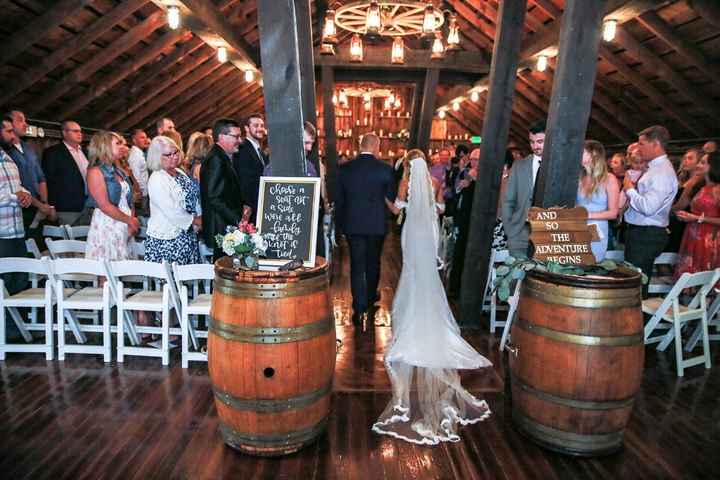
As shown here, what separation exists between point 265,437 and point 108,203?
2299 millimetres

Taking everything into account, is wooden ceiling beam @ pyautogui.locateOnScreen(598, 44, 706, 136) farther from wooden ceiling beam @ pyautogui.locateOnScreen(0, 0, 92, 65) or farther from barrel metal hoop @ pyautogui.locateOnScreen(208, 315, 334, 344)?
barrel metal hoop @ pyautogui.locateOnScreen(208, 315, 334, 344)

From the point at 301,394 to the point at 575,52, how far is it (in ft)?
8.10

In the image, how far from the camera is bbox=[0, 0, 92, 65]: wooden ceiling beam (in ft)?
18.4

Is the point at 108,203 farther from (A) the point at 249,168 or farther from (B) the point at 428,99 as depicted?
(B) the point at 428,99

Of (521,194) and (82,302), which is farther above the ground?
(521,194)

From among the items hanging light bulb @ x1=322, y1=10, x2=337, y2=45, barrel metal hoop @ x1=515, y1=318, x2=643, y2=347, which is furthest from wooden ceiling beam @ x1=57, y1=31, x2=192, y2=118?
barrel metal hoop @ x1=515, y1=318, x2=643, y2=347

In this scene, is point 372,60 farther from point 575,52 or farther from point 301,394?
point 301,394

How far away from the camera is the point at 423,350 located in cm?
353

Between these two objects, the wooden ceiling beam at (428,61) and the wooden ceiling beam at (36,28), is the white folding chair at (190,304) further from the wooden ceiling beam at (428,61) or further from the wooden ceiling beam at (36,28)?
the wooden ceiling beam at (428,61)

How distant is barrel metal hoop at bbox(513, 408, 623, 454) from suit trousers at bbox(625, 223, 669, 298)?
6.08ft

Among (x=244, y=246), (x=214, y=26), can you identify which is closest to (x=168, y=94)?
(x=214, y=26)

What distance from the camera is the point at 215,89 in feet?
37.8

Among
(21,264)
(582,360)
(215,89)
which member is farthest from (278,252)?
(215,89)

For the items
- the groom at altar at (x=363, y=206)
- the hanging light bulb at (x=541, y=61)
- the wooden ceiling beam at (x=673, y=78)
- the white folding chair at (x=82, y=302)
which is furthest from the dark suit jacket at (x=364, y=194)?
the wooden ceiling beam at (x=673, y=78)
